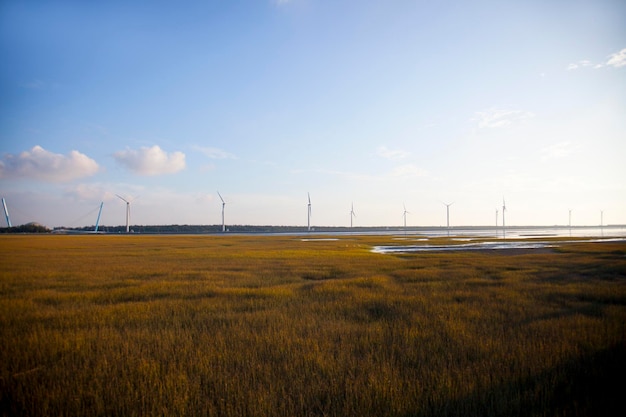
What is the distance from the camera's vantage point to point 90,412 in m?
5.45

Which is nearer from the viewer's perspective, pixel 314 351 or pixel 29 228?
pixel 314 351

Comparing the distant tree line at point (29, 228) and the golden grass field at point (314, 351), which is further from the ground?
the golden grass field at point (314, 351)

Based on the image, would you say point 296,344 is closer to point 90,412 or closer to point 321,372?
point 321,372

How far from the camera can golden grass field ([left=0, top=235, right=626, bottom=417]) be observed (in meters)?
5.65

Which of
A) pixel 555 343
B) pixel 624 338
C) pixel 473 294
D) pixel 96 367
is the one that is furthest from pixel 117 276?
pixel 624 338

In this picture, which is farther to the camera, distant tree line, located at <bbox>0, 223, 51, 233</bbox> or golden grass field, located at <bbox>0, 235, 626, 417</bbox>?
distant tree line, located at <bbox>0, 223, 51, 233</bbox>

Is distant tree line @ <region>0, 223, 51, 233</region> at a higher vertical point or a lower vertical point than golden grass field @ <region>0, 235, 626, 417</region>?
lower

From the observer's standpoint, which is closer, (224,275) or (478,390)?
(478,390)

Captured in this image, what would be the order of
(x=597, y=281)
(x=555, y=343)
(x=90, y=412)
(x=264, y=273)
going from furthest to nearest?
(x=264, y=273) → (x=597, y=281) → (x=555, y=343) → (x=90, y=412)

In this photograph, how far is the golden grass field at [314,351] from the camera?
565cm

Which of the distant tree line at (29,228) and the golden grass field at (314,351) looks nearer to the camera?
the golden grass field at (314,351)

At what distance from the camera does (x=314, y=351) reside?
25.7 feet

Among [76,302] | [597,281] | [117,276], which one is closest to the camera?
[76,302]

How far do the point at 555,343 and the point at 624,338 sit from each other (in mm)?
2079
